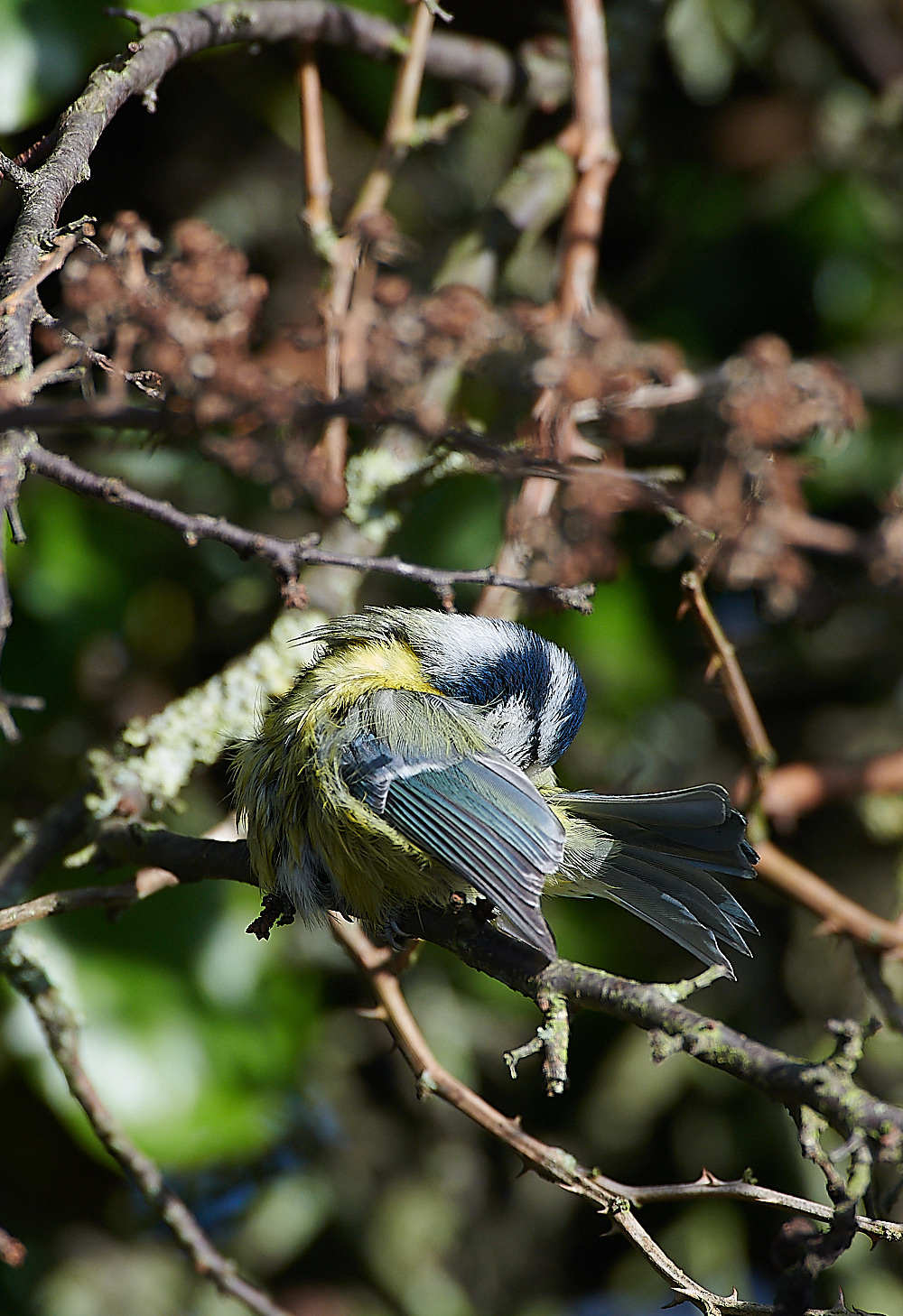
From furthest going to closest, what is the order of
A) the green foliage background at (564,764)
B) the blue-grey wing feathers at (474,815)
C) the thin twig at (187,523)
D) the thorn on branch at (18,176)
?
1. the green foliage background at (564,764)
2. the blue-grey wing feathers at (474,815)
3. the thorn on branch at (18,176)
4. the thin twig at (187,523)

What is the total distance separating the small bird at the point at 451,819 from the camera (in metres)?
1.44

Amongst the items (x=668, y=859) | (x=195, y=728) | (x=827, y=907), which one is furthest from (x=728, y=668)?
(x=195, y=728)

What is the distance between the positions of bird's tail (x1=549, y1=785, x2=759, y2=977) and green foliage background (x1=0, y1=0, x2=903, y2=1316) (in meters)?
0.66

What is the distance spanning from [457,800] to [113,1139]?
0.71 m

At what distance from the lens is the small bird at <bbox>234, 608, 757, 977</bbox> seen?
4.74 feet

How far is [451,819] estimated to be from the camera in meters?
1.43

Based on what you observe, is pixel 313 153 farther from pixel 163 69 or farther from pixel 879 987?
pixel 879 987

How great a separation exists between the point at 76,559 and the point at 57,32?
0.95 metres

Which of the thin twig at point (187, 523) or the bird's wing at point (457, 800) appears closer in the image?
the thin twig at point (187, 523)

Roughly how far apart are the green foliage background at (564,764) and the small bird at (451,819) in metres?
0.66

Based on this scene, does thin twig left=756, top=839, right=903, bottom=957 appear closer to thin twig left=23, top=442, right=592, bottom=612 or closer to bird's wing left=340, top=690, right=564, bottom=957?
bird's wing left=340, top=690, right=564, bottom=957

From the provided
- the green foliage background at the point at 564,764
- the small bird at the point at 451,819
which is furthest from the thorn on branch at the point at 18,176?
the green foliage background at the point at 564,764

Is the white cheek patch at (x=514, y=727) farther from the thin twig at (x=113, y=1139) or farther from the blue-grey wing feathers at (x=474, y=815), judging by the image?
the thin twig at (x=113, y=1139)

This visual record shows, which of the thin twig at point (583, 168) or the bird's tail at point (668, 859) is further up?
the thin twig at point (583, 168)
